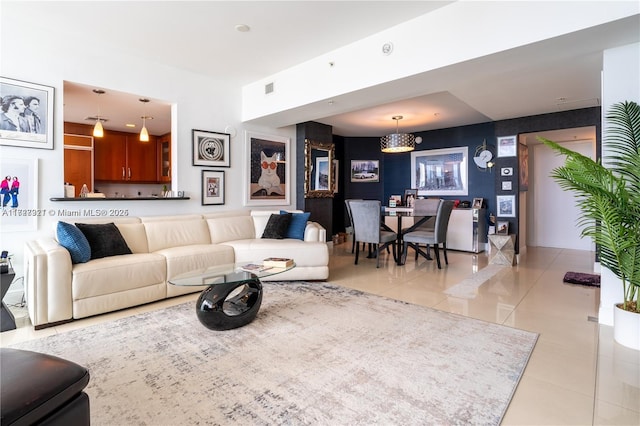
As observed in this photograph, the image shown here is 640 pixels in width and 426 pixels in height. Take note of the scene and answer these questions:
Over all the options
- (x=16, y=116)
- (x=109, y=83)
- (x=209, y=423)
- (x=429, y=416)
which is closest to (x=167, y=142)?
(x=109, y=83)

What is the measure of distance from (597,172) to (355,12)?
233cm

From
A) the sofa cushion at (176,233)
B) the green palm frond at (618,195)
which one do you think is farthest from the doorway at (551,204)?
the sofa cushion at (176,233)

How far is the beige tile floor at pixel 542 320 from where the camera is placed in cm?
172

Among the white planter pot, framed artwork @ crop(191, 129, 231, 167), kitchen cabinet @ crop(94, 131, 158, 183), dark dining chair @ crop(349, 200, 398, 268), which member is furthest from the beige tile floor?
kitchen cabinet @ crop(94, 131, 158, 183)

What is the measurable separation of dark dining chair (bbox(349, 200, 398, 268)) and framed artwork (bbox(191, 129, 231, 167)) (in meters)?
2.01

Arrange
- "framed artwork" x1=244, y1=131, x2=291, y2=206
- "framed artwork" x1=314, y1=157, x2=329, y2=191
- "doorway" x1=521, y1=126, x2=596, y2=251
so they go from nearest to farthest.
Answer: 1. "framed artwork" x1=244, y1=131, x2=291, y2=206
2. "framed artwork" x1=314, y1=157, x2=329, y2=191
3. "doorway" x1=521, y1=126, x2=596, y2=251

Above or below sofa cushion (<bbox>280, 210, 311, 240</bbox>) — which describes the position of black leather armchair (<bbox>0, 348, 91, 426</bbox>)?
below

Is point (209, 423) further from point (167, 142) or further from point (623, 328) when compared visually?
point (167, 142)

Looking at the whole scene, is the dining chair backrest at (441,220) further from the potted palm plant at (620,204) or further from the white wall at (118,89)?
the white wall at (118,89)

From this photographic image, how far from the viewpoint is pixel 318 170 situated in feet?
20.5

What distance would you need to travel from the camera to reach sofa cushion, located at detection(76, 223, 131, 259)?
10.7 feet

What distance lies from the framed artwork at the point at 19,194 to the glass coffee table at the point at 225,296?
6.27 ft

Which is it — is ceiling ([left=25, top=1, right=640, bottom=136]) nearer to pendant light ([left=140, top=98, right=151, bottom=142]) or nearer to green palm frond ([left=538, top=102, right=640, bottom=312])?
pendant light ([left=140, top=98, right=151, bottom=142])

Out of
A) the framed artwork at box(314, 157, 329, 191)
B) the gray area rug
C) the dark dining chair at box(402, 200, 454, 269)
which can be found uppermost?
the framed artwork at box(314, 157, 329, 191)
